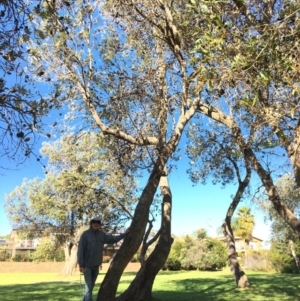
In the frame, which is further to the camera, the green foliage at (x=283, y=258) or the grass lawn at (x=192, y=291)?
the green foliage at (x=283, y=258)

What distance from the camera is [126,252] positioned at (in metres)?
7.32

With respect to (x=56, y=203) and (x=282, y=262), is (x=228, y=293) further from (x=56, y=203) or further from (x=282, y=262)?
(x=282, y=262)

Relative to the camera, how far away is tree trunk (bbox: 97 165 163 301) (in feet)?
23.5

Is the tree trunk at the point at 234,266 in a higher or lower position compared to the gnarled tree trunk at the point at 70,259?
lower

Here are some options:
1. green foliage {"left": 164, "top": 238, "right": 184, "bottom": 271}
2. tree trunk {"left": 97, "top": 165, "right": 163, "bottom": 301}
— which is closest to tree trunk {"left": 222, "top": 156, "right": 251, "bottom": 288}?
tree trunk {"left": 97, "top": 165, "right": 163, "bottom": 301}

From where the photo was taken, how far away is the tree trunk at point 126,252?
7.16 m

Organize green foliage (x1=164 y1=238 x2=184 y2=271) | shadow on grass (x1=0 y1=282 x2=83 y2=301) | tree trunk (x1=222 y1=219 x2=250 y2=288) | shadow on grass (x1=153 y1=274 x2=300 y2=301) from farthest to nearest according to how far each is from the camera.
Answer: green foliage (x1=164 y1=238 x2=184 y2=271) → tree trunk (x1=222 y1=219 x2=250 y2=288) → shadow on grass (x1=0 y1=282 x2=83 y2=301) → shadow on grass (x1=153 y1=274 x2=300 y2=301)

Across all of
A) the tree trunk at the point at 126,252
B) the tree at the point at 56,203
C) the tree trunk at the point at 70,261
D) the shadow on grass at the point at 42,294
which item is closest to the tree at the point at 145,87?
the tree trunk at the point at 126,252

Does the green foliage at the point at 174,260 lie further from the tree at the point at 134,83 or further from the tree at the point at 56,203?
the tree at the point at 134,83

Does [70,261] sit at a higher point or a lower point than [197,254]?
lower

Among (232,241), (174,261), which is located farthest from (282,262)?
(232,241)

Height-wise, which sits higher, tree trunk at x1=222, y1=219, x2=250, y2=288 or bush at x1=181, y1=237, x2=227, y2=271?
bush at x1=181, y1=237, x2=227, y2=271

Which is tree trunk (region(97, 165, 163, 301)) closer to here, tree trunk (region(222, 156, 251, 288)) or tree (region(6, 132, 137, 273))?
tree trunk (region(222, 156, 251, 288))

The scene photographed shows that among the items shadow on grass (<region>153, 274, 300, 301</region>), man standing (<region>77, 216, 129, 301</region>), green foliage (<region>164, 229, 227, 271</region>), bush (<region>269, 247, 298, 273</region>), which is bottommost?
shadow on grass (<region>153, 274, 300, 301</region>)
